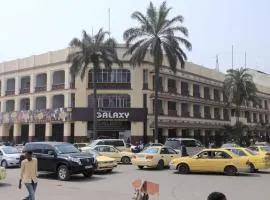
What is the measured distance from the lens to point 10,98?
63.8 metres

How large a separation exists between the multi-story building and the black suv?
30.7 m

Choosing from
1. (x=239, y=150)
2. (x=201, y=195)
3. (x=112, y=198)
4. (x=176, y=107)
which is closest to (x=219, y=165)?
(x=239, y=150)

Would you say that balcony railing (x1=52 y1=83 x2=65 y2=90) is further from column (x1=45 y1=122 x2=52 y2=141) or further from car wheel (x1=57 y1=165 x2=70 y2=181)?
car wheel (x1=57 y1=165 x2=70 y2=181)

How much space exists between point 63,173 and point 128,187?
432 cm

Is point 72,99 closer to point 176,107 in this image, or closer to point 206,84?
point 176,107

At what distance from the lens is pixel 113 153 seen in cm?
3006

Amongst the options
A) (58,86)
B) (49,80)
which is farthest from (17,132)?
(58,86)

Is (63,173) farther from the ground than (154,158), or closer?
closer

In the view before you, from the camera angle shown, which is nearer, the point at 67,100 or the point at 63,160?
the point at 63,160

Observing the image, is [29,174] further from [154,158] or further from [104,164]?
[154,158]

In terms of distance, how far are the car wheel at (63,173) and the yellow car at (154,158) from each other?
682cm

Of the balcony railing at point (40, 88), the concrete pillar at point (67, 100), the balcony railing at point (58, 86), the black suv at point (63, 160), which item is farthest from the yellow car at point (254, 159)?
the balcony railing at point (40, 88)

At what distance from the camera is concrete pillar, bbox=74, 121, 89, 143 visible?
5278 centimetres

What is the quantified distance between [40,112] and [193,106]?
900 inches
